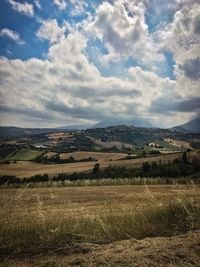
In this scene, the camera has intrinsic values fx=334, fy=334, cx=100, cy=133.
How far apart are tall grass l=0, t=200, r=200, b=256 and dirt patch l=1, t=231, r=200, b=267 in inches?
13.9

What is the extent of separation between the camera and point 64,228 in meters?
7.27

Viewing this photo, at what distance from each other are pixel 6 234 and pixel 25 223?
47.0 inches

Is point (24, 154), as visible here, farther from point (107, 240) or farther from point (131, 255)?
point (131, 255)

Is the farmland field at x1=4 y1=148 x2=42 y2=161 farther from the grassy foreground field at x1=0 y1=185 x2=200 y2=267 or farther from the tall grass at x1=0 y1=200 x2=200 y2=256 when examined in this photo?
the grassy foreground field at x1=0 y1=185 x2=200 y2=267

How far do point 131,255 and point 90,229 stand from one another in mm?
1883

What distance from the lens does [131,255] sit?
215 inches

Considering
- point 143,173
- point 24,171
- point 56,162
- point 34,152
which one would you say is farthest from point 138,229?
point 34,152

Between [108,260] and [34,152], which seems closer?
[108,260]

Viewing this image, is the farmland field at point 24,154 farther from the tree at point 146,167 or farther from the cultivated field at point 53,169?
the tree at point 146,167

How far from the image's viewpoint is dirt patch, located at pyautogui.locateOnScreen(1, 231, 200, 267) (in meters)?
5.17

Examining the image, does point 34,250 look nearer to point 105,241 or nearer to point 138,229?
point 105,241

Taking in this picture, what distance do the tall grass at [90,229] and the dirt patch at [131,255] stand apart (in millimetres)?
352

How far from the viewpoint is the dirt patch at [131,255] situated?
517 cm

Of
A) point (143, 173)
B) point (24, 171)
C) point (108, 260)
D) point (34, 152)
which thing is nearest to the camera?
point (108, 260)
